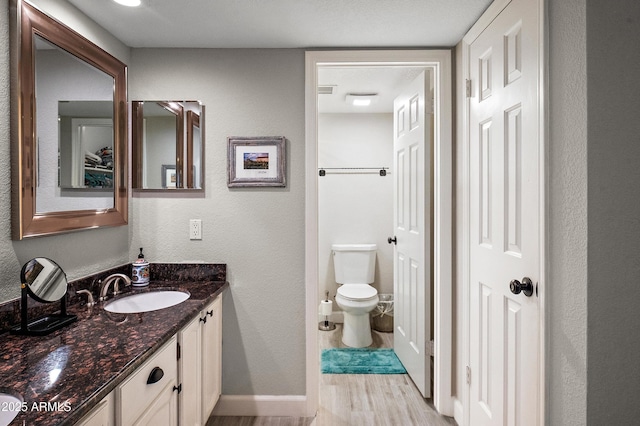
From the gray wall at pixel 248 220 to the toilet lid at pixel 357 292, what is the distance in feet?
3.39

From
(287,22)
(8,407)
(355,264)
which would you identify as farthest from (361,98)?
(8,407)

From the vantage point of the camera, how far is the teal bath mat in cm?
282

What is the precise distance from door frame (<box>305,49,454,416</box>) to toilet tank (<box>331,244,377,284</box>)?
4.76 ft

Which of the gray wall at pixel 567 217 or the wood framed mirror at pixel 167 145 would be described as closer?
the gray wall at pixel 567 217

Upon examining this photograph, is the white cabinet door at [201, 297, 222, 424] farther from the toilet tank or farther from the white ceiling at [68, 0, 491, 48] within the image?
the toilet tank

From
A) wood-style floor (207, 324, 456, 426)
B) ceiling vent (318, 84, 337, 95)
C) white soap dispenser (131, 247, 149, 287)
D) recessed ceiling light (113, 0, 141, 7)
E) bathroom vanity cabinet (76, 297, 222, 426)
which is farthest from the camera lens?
ceiling vent (318, 84, 337, 95)

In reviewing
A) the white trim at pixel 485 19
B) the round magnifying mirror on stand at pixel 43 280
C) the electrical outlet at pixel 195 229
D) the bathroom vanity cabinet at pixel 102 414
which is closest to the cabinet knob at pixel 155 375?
the bathroom vanity cabinet at pixel 102 414

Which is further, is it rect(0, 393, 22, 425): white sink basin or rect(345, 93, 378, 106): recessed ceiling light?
rect(345, 93, 378, 106): recessed ceiling light

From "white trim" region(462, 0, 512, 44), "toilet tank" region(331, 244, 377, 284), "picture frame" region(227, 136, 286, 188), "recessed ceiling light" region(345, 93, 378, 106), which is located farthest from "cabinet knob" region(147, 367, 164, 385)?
"recessed ceiling light" region(345, 93, 378, 106)

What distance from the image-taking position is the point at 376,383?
264 centimetres

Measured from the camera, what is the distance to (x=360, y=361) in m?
2.97

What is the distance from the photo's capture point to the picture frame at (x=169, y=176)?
221 cm

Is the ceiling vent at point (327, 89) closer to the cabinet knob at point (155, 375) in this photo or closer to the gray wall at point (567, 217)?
the gray wall at point (567, 217)

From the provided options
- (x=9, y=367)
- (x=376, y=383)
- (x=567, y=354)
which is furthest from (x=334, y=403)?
(x=9, y=367)
